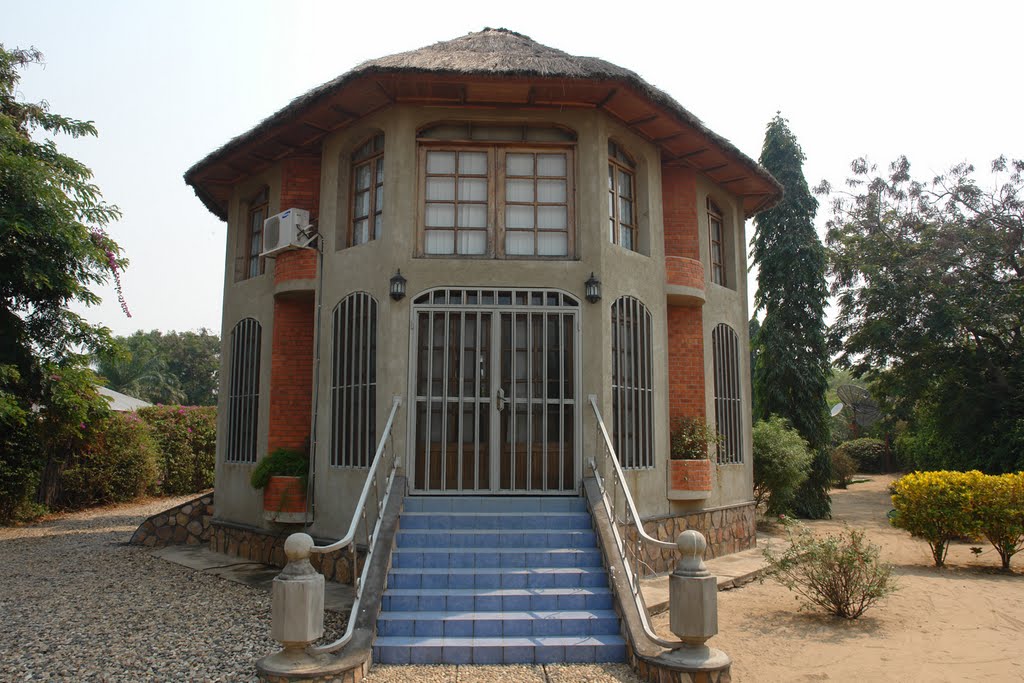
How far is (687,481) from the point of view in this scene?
993 cm

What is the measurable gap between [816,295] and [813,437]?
380 cm

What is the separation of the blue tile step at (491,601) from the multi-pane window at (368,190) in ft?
15.5

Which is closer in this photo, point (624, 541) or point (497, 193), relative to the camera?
point (624, 541)

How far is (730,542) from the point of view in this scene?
1109 centimetres

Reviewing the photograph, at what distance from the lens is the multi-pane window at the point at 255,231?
11805mm

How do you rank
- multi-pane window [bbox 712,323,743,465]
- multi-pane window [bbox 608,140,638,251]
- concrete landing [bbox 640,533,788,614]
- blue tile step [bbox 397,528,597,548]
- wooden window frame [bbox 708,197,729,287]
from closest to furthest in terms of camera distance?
blue tile step [bbox 397,528,597,548] < concrete landing [bbox 640,533,788,614] < multi-pane window [bbox 608,140,638,251] < multi-pane window [bbox 712,323,743,465] < wooden window frame [bbox 708,197,729,287]

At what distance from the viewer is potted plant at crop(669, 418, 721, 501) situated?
32.6 feet

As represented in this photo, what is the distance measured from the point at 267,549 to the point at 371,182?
523 cm

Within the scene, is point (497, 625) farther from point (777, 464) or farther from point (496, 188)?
point (777, 464)

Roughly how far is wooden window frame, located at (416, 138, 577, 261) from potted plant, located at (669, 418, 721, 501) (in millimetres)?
3112

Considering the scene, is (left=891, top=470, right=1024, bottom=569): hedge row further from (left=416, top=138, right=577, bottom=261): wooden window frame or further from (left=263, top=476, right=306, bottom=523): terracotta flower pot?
(left=263, top=476, right=306, bottom=523): terracotta flower pot

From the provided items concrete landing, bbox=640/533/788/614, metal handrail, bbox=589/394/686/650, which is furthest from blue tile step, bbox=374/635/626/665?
concrete landing, bbox=640/533/788/614

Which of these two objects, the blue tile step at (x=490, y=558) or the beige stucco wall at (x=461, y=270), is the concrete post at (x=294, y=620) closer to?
the blue tile step at (x=490, y=558)

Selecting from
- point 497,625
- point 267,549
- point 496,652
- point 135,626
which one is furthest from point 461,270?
point 135,626
